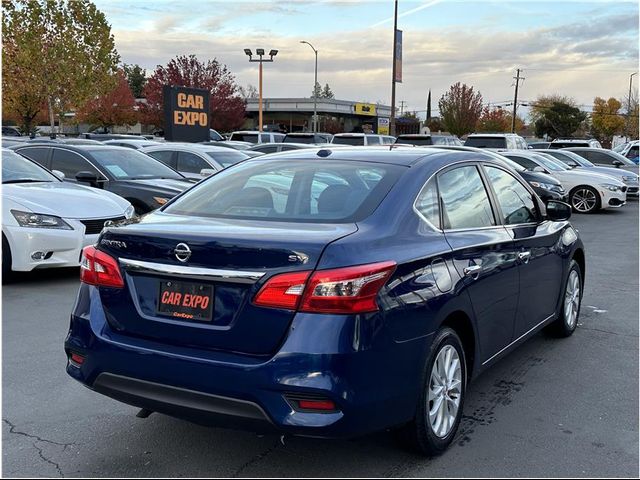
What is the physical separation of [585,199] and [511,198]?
14.0 meters

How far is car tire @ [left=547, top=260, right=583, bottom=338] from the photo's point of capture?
5.71 meters

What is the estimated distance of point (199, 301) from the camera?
315cm

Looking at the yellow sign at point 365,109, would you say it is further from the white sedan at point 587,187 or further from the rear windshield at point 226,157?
the rear windshield at point 226,157

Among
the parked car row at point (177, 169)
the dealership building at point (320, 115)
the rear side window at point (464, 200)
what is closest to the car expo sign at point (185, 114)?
the parked car row at point (177, 169)

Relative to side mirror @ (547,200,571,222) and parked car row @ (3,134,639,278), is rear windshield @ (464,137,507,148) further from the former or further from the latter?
side mirror @ (547,200,571,222)

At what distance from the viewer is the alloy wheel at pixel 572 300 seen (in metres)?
5.78

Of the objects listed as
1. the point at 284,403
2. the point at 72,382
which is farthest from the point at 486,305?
the point at 72,382

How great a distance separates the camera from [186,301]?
10.5 feet

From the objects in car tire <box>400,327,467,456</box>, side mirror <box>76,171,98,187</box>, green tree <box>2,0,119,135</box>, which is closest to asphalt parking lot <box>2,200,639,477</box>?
car tire <box>400,327,467,456</box>

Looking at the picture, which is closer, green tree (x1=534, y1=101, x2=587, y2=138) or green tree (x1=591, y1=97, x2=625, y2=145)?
green tree (x1=534, y1=101, x2=587, y2=138)

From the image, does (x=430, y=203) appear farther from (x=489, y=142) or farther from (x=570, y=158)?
(x=489, y=142)

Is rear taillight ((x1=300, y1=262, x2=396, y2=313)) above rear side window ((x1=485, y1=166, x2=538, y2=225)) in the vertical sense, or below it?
below

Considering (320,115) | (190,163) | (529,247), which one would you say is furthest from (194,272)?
(320,115)

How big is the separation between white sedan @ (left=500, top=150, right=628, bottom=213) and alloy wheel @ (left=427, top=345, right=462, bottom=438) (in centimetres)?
1505
